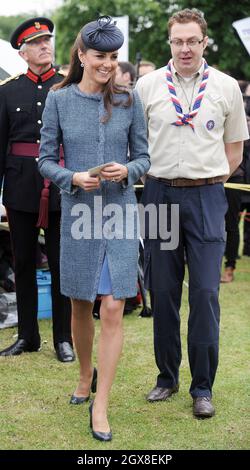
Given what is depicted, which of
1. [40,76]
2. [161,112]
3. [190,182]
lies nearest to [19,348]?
[40,76]

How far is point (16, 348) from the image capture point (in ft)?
19.6

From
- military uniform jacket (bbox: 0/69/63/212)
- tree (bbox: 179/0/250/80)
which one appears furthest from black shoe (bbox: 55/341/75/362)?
tree (bbox: 179/0/250/80)

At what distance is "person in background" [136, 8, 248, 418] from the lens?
15.2ft

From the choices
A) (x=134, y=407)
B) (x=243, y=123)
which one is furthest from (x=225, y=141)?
(x=134, y=407)

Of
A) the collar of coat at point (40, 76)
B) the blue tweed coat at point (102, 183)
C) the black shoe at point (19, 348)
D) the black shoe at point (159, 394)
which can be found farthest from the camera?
the black shoe at point (19, 348)

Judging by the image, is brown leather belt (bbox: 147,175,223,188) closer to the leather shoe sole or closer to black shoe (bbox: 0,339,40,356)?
the leather shoe sole

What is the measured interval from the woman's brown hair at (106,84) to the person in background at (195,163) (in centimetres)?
39

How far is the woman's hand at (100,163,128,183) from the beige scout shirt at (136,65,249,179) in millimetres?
575

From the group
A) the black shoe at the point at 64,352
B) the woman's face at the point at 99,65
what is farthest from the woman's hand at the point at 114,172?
the black shoe at the point at 64,352

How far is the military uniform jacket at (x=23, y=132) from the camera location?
5.66 meters

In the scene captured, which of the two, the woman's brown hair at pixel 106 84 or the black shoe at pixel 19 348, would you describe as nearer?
the woman's brown hair at pixel 106 84

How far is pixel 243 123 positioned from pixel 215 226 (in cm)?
63

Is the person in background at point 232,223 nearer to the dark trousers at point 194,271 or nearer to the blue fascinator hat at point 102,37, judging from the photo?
the dark trousers at point 194,271
